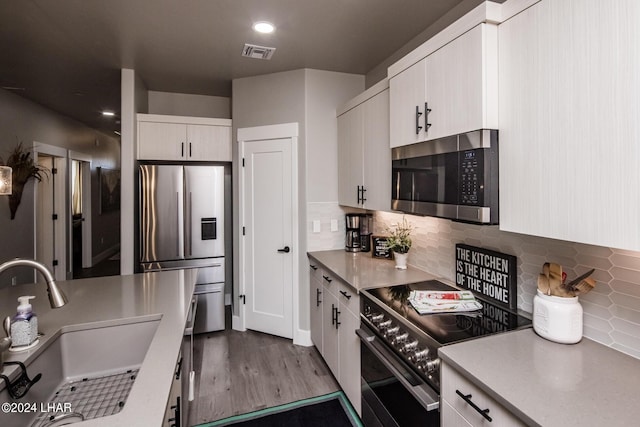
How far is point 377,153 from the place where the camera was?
248cm

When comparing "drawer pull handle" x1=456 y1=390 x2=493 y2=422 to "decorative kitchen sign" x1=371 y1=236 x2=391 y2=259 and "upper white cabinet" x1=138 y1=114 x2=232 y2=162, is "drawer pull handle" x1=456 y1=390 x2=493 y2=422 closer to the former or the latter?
"decorative kitchen sign" x1=371 y1=236 x2=391 y2=259

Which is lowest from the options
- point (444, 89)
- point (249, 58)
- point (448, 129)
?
point (448, 129)

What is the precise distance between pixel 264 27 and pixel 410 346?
2400mm

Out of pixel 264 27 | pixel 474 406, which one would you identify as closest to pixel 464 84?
pixel 474 406

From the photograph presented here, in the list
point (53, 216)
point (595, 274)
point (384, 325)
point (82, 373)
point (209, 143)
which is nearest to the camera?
point (595, 274)

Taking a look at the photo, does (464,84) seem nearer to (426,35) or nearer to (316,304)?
(426,35)

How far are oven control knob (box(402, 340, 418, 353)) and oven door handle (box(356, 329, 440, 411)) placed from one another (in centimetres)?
9

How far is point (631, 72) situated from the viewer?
0.97 metres

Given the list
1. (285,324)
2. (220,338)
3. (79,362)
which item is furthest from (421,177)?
(220,338)

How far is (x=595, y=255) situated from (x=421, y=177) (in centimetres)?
86

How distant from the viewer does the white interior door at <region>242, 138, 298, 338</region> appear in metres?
3.34

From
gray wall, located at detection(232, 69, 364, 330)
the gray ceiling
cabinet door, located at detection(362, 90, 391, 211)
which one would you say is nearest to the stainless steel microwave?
cabinet door, located at detection(362, 90, 391, 211)

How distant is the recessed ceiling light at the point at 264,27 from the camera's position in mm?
2414

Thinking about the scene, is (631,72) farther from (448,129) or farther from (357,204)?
(357,204)
